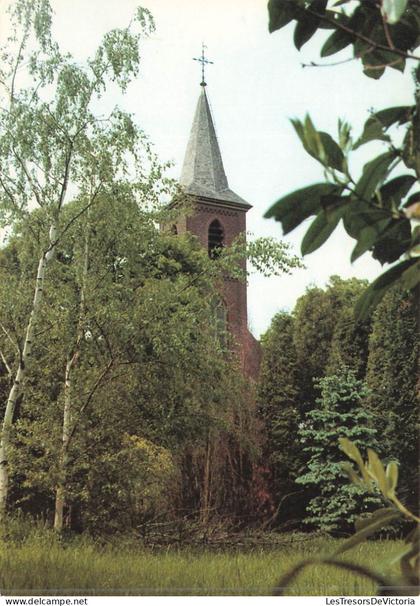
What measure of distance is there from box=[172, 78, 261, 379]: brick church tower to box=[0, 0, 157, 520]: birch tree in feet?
7.48

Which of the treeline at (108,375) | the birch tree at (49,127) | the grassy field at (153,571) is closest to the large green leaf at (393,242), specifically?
the grassy field at (153,571)

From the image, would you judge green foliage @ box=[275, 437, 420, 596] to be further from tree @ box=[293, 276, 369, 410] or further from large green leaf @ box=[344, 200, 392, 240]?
tree @ box=[293, 276, 369, 410]

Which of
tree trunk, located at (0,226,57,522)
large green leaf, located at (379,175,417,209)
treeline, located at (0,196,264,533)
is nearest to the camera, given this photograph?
large green leaf, located at (379,175,417,209)

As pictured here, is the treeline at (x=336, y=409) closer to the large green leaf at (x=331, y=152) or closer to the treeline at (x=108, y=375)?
the treeline at (x=108, y=375)

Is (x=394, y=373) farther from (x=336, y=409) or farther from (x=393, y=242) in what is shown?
(x=393, y=242)

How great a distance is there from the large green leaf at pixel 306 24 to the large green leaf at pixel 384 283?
217 millimetres

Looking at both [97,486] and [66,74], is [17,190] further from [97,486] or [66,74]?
[97,486]

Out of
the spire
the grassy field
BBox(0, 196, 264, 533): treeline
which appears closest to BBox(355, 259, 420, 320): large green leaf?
the grassy field

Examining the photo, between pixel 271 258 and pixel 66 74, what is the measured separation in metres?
2.99

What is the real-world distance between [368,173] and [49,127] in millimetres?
6599

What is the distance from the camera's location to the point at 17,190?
22.6ft

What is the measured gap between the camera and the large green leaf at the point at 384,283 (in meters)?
0.58

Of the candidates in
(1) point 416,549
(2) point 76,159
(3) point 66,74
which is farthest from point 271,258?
(1) point 416,549

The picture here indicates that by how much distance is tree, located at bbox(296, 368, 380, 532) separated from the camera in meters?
8.33
